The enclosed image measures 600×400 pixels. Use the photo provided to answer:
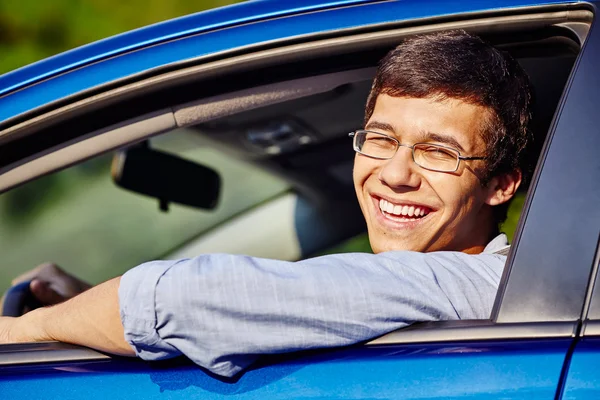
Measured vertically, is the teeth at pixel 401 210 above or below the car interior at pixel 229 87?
below

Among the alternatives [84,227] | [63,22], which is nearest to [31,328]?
[84,227]

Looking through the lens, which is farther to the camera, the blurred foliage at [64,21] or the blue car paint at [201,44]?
the blurred foliage at [64,21]

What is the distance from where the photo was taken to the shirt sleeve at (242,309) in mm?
1495

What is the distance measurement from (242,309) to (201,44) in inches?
25.5

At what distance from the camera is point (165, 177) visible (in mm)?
3145

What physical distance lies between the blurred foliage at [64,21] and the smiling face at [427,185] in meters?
4.45

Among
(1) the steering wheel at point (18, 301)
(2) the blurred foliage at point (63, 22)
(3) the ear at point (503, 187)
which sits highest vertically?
(2) the blurred foliage at point (63, 22)

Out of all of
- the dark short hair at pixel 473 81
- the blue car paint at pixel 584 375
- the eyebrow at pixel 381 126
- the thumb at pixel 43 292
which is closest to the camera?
the blue car paint at pixel 584 375

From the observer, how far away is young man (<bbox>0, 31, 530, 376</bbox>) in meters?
1.50

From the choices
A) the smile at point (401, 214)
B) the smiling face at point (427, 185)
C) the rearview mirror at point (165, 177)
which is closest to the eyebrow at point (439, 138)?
the smiling face at point (427, 185)

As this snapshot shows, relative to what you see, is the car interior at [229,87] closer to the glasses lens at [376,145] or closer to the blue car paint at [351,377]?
the glasses lens at [376,145]

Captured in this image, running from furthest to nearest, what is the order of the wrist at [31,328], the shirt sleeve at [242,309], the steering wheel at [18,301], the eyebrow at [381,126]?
the steering wheel at [18,301] → the eyebrow at [381,126] → the wrist at [31,328] → the shirt sleeve at [242,309]

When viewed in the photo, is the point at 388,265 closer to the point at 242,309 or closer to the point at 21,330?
the point at 242,309

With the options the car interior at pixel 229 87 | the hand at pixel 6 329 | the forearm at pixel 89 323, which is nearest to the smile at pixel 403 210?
the car interior at pixel 229 87
